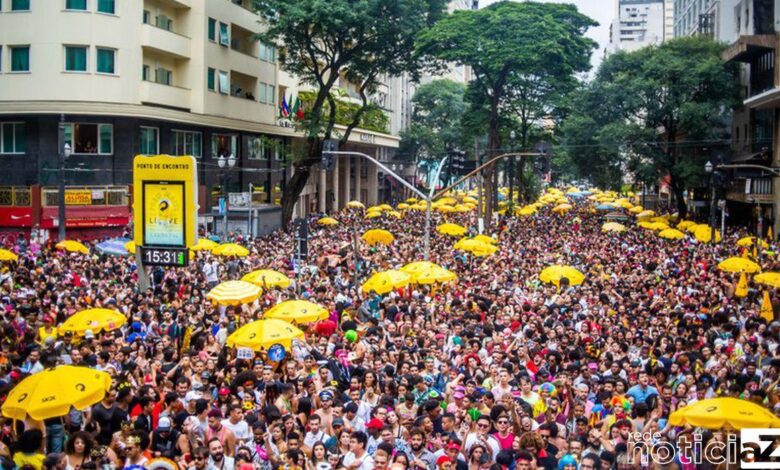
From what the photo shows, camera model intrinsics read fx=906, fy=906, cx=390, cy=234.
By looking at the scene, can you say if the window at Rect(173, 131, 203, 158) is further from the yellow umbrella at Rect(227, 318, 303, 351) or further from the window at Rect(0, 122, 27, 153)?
the yellow umbrella at Rect(227, 318, 303, 351)

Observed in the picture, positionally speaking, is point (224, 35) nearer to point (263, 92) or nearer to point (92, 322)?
point (263, 92)

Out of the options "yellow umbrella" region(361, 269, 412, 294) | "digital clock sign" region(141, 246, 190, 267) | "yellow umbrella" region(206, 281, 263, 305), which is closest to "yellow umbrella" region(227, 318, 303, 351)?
"yellow umbrella" region(206, 281, 263, 305)

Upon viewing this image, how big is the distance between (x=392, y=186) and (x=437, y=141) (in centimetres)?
757

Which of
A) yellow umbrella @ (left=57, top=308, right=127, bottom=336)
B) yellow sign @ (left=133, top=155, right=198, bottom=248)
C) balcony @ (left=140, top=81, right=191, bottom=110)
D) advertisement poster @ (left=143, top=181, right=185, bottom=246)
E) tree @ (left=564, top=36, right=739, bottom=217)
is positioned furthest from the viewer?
tree @ (left=564, top=36, right=739, bottom=217)

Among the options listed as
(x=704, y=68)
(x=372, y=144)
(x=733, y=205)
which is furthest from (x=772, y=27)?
(x=372, y=144)

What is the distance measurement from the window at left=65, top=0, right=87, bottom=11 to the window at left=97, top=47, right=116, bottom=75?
5.89ft

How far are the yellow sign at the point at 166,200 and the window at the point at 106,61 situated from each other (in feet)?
70.9

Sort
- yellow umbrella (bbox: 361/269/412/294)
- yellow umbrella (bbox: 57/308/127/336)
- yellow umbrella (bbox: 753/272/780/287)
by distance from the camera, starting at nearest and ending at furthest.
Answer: yellow umbrella (bbox: 57/308/127/336)
yellow umbrella (bbox: 361/269/412/294)
yellow umbrella (bbox: 753/272/780/287)

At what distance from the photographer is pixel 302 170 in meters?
47.6

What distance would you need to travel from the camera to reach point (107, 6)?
126 feet

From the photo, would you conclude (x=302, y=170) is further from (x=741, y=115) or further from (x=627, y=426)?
(x=627, y=426)

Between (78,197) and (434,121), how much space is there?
203 feet

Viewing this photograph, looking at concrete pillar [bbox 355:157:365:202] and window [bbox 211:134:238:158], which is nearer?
window [bbox 211:134:238:158]

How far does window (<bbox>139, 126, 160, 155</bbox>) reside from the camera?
4072 cm
